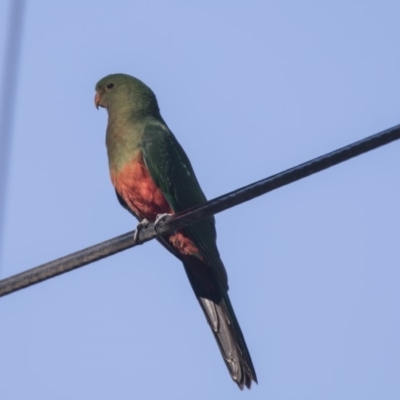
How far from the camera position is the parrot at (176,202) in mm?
5988

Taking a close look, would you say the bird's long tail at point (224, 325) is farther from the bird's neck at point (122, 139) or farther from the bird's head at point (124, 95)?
the bird's head at point (124, 95)

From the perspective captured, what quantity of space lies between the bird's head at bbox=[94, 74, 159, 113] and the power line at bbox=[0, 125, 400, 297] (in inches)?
94.1

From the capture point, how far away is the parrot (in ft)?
19.6

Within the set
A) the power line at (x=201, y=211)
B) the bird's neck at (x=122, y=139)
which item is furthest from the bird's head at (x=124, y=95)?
the power line at (x=201, y=211)

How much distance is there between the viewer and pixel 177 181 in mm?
6324

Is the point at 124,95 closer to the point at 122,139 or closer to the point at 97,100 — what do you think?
the point at 97,100

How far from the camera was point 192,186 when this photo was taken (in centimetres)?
650

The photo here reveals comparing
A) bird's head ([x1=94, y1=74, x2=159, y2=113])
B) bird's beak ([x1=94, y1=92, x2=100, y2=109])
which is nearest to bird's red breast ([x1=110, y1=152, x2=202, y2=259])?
bird's head ([x1=94, y1=74, x2=159, y2=113])

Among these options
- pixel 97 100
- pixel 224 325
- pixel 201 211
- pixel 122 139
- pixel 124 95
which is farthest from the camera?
pixel 97 100

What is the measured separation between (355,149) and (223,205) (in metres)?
0.71

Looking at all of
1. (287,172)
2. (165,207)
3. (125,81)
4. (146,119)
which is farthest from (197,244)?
(287,172)

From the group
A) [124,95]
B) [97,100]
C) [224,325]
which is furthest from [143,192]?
[97,100]

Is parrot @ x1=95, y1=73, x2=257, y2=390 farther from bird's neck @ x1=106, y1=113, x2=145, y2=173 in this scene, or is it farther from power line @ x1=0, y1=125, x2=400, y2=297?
power line @ x1=0, y1=125, x2=400, y2=297

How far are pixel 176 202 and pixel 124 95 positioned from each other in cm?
126
